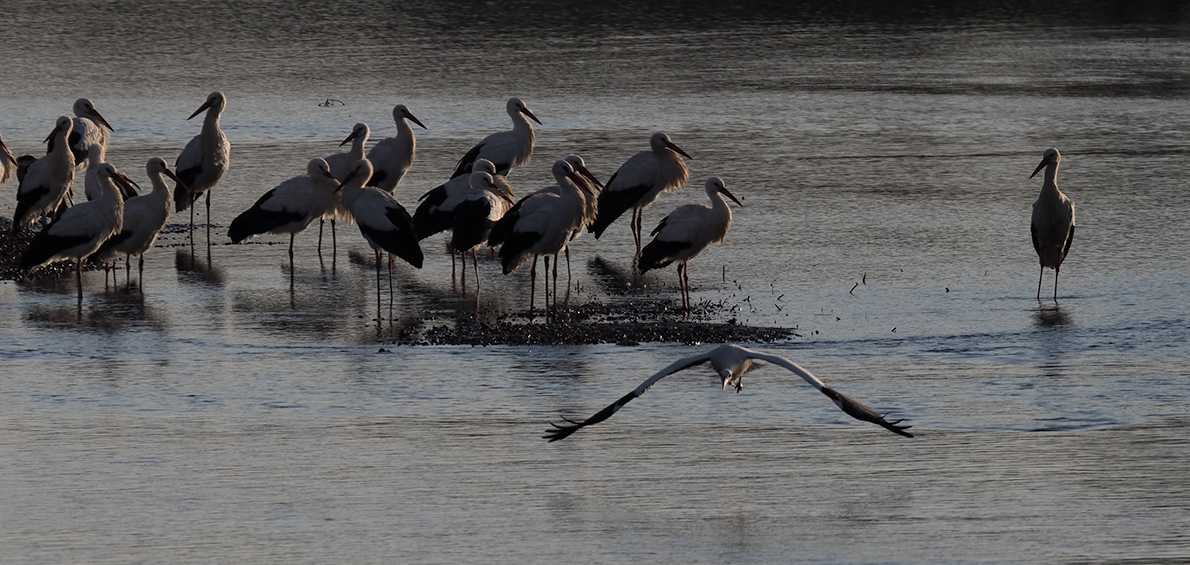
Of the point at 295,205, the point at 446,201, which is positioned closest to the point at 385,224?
the point at 446,201

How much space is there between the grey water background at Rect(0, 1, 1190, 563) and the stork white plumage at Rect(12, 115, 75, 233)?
4.07 feet

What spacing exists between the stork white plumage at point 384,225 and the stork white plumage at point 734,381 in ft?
13.6

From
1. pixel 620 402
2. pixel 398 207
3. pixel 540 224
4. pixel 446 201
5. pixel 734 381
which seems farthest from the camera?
pixel 446 201

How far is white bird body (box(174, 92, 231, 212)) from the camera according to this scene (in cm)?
1694

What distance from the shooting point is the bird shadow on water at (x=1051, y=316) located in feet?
41.4

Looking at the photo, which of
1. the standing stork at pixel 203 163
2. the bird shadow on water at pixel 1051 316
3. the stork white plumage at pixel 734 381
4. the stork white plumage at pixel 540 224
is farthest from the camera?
the standing stork at pixel 203 163

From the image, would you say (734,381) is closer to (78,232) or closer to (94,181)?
(78,232)

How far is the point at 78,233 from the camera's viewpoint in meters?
14.1

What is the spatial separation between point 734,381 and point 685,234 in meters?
3.91

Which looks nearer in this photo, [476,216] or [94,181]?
[476,216]

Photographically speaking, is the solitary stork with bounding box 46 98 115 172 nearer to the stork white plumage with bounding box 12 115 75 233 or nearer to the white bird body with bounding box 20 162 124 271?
the stork white plumage with bounding box 12 115 75 233

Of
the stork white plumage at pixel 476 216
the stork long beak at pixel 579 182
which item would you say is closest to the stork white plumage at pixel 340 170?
the stork white plumage at pixel 476 216

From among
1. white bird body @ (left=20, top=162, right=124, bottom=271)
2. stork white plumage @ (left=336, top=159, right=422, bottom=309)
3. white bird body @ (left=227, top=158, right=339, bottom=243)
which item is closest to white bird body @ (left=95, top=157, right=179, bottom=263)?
white bird body @ (left=20, top=162, right=124, bottom=271)

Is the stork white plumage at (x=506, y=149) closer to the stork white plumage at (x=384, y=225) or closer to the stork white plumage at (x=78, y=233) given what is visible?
the stork white plumage at (x=384, y=225)
